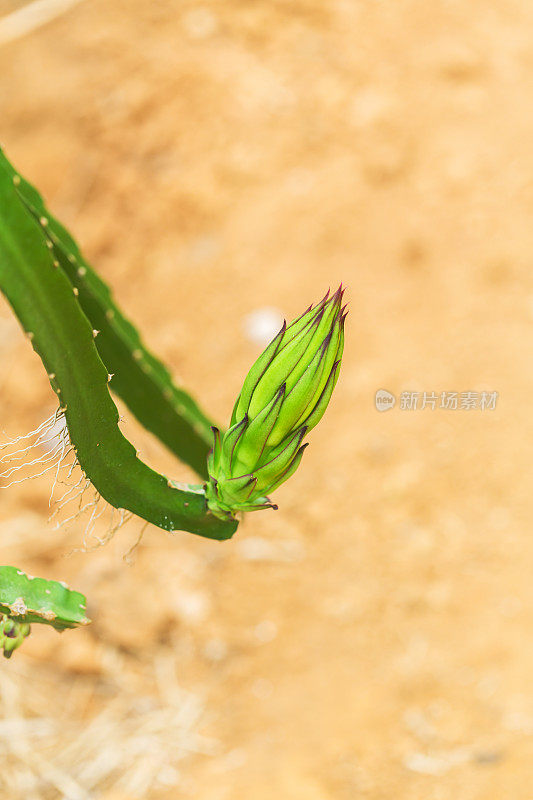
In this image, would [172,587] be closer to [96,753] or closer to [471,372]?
[96,753]

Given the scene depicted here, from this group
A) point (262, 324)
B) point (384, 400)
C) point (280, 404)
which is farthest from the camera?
point (262, 324)

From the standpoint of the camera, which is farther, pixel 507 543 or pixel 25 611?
pixel 507 543

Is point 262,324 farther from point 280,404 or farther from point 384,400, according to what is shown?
point 280,404

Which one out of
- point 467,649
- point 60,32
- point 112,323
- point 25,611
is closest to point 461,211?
point 467,649

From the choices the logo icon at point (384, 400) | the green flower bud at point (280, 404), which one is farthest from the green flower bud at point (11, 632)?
the logo icon at point (384, 400)

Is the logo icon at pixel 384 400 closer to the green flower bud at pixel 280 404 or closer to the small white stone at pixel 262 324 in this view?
the small white stone at pixel 262 324

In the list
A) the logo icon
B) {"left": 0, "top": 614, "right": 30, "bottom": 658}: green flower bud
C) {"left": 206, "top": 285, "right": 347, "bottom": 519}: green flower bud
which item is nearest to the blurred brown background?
the logo icon

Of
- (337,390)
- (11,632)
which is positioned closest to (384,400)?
(337,390)
